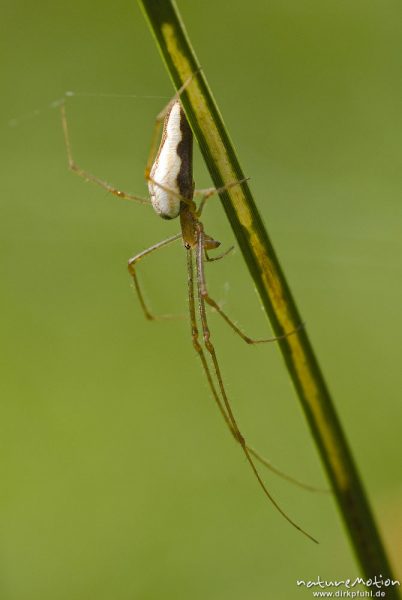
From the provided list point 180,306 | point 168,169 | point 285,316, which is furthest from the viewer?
point 180,306

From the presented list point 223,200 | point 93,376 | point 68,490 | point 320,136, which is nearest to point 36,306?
point 93,376

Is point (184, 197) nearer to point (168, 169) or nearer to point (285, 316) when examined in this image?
point (168, 169)

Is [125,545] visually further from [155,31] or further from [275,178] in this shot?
[155,31]

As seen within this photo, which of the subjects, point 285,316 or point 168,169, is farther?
point 168,169

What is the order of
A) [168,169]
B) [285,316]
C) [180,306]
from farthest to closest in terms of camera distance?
[180,306] → [168,169] → [285,316]

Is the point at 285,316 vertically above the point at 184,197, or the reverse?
the point at 184,197

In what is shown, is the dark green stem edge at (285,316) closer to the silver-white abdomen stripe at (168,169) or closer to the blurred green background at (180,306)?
the silver-white abdomen stripe at (168,169)

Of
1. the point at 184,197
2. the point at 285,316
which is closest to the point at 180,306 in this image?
the point at 184,197

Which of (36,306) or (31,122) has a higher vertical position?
(31,122)
